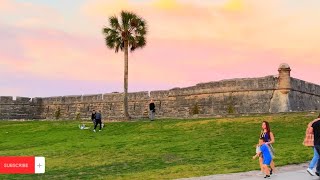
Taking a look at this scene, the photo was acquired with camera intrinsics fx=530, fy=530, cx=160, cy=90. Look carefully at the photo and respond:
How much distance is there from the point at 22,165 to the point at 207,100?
23.4m

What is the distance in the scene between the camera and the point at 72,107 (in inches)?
2212

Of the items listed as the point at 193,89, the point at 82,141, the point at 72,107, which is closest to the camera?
the point at 82,141

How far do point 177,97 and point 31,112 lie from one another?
793 inches

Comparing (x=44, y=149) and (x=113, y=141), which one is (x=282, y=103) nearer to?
(x=113, y=141)

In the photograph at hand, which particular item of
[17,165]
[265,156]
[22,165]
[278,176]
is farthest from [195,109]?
[278,176]

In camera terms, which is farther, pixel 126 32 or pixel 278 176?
pixel 126 32

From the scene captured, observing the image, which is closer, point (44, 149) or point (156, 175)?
point (156, 175)

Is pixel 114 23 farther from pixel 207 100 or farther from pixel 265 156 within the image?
pixel 265 156

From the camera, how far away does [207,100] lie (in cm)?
4338

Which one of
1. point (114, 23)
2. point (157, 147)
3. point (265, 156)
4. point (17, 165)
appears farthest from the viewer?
point (114, 23)

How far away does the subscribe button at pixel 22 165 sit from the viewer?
799 inches

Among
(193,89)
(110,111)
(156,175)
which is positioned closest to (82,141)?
(156,175)

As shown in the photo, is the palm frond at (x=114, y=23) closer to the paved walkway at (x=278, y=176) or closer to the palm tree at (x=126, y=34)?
the palm tree at (x=126, y=34)

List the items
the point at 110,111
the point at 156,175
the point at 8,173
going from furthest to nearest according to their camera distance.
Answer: the point at 110,111, the point at 8,173, the point at 156,175
